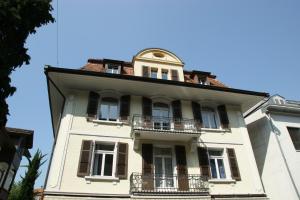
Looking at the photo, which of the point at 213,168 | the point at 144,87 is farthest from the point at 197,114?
the point at 144,87

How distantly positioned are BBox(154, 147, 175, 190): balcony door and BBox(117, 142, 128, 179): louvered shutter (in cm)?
161

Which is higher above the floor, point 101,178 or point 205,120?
point 205,120

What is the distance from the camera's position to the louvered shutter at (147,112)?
45.8 feet

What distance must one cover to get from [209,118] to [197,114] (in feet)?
3.54

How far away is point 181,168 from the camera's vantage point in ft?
42.6

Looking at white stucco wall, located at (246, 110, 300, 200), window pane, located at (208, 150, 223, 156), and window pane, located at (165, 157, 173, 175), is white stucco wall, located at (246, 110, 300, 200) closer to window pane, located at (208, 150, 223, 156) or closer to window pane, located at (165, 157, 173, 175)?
window pane, located at (208, 150, 223, 156)

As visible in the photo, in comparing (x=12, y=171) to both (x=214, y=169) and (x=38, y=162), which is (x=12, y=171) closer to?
(x=38, y=162)

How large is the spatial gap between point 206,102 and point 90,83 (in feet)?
25.0

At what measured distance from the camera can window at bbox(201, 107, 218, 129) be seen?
15.6 m

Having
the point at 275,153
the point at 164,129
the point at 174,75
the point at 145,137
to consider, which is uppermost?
the point at 174,75

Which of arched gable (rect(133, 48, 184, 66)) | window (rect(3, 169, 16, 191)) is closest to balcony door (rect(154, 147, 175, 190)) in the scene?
arched gable (rect(133, 48, 184, 66))

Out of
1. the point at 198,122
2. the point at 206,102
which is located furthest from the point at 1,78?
the point at 206,102

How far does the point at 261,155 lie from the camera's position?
16219mm

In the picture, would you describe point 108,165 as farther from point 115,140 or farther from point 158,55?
point 158,55
